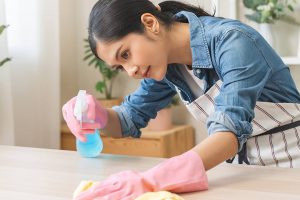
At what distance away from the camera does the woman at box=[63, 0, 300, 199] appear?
2.64ft

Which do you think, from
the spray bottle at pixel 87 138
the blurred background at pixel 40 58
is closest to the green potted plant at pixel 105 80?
the blurred background at pixel 40 58

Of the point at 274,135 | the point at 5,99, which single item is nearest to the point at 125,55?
the point at 274,135

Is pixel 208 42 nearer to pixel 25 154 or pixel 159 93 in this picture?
pixel 159 93

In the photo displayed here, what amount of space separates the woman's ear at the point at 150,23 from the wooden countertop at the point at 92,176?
284 mm

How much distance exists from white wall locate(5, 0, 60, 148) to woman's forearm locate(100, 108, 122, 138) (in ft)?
3.55

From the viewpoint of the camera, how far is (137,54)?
948 millimetres

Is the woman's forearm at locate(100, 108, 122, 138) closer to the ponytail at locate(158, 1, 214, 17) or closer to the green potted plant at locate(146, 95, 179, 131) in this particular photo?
the ponytail at locate(158, 1, 214, 17)

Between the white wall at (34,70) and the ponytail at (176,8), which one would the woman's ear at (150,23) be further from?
the white wall at (34,70)

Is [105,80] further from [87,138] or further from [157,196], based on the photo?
[157,196]

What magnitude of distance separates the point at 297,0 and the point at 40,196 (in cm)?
168

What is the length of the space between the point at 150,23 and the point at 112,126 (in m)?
0.34

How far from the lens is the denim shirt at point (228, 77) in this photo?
0.85 metres

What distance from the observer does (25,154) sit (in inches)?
44.9

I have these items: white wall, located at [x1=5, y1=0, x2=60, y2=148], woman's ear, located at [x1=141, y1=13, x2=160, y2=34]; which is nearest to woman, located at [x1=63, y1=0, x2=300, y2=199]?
woman's ear, located at [x1=141, y1=13, x2=160, y2=34]
